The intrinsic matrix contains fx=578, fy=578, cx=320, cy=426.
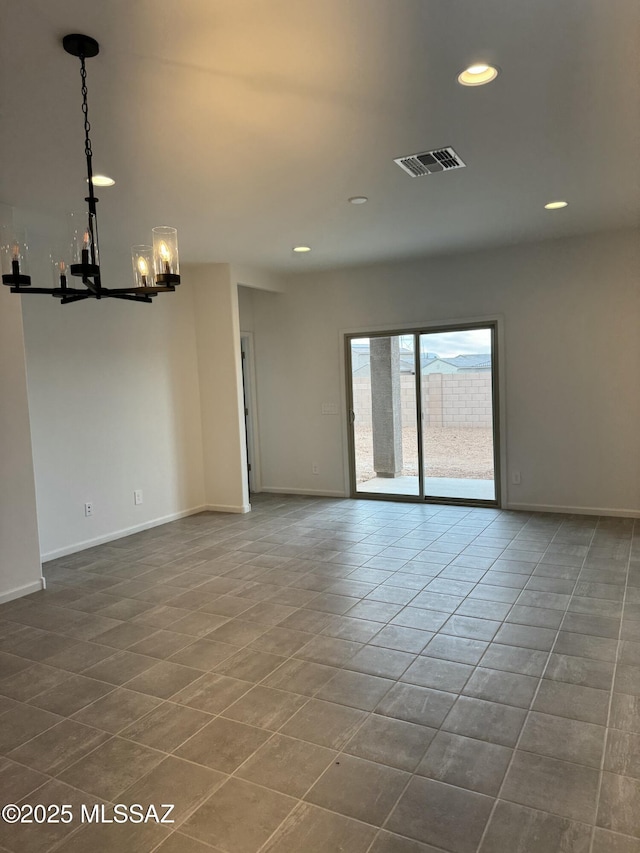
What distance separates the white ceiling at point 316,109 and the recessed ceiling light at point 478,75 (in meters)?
0.04

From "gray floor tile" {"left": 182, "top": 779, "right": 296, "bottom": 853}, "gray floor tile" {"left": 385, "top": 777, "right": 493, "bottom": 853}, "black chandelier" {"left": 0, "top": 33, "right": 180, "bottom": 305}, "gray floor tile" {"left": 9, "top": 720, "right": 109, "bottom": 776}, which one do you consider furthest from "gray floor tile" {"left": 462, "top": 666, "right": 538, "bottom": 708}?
"black chandelier" {"left": 0, "top": 33, "right": 180, "bottom": 305}

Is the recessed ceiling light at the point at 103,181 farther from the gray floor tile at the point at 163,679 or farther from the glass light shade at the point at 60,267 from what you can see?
the gray floor tile at the point at 163,679

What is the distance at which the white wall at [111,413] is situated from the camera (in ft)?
16.5

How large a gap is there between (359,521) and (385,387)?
5.83ft

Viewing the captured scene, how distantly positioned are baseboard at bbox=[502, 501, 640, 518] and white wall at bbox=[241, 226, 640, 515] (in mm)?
13

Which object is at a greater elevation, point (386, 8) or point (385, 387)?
point (386, 8)

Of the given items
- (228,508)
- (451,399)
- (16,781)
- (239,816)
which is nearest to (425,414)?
(451,399)

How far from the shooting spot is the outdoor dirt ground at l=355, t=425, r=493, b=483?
21.1ft

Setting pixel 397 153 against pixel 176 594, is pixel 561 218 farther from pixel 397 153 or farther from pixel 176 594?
pixel 176 594

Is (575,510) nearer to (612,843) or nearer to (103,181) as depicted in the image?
(612,843)

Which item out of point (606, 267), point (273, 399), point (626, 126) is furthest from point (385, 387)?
point (626, 126)

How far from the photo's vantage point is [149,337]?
6090mm

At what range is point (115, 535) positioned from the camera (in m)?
5.71

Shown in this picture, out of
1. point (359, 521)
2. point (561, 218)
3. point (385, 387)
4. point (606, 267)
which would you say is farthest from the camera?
point (385, 387)
